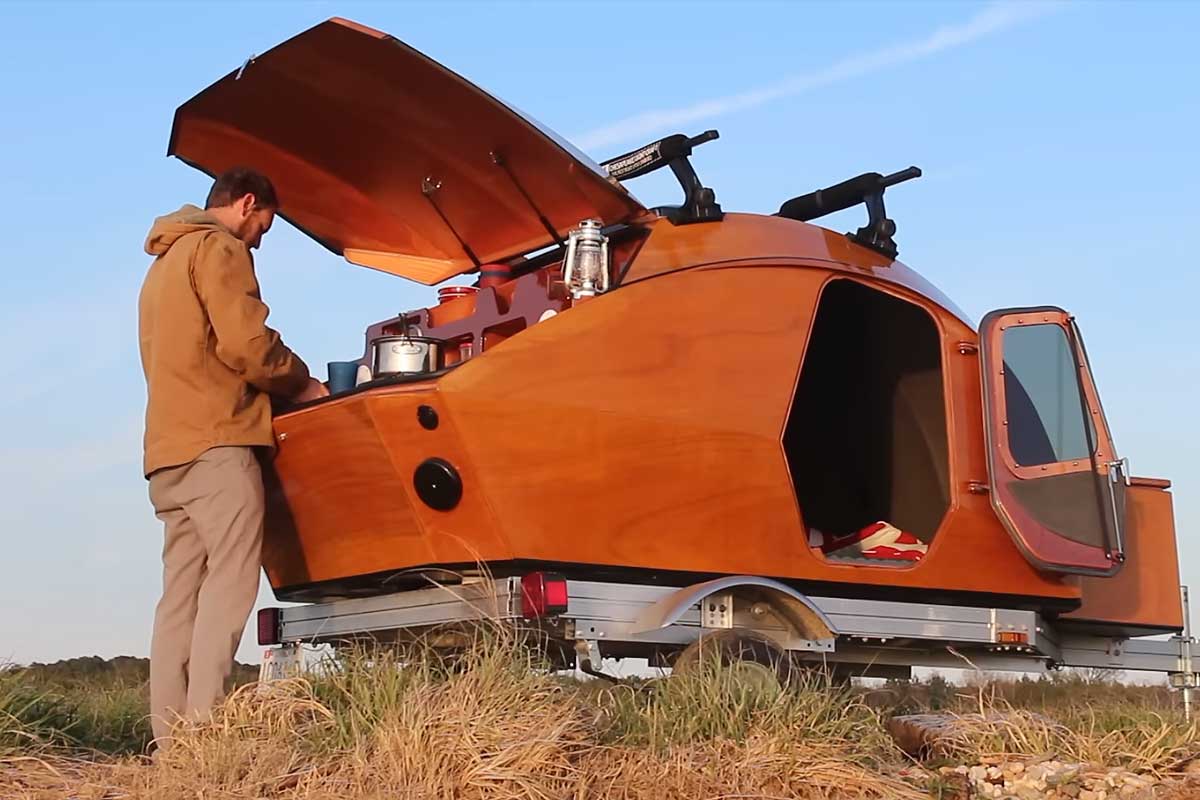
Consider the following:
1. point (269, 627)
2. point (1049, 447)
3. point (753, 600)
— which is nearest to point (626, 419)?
point (753, 600)

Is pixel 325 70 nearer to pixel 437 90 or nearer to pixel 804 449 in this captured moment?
pixel 437 90

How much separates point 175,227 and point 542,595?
85.3 inches

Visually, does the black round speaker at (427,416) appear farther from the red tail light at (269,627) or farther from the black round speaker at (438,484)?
the red tail light at (269,627)

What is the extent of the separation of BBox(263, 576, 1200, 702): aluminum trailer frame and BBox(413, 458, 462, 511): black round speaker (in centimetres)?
37

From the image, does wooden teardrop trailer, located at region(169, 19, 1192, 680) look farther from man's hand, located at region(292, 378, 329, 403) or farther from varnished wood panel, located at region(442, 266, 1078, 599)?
man's hand, located at region(292, 378, 329, 403)

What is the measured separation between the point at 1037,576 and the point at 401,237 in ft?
12.5

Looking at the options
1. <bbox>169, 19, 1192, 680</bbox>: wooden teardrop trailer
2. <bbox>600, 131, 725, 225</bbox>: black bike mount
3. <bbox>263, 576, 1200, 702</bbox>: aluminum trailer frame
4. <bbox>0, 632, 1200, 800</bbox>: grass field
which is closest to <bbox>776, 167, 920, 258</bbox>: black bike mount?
<bbox>169, 19, 1192, 680</bbox>: wooden teardrop trailer

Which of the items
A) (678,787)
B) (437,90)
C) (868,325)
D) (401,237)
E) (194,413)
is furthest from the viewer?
(868,325)

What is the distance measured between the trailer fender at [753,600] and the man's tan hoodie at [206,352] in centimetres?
181

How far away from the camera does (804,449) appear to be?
1020 centimetres

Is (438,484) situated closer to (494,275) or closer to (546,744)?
(546,744)

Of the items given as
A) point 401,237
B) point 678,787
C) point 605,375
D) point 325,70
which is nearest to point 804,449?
point 401,237

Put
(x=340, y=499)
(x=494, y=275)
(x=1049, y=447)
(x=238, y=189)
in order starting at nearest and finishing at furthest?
1. (x=238, y=189)
2. (x=340, y=499)
3. (x=494, y=275)
4. (x=1049, y=447)

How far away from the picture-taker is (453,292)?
27.3ft
